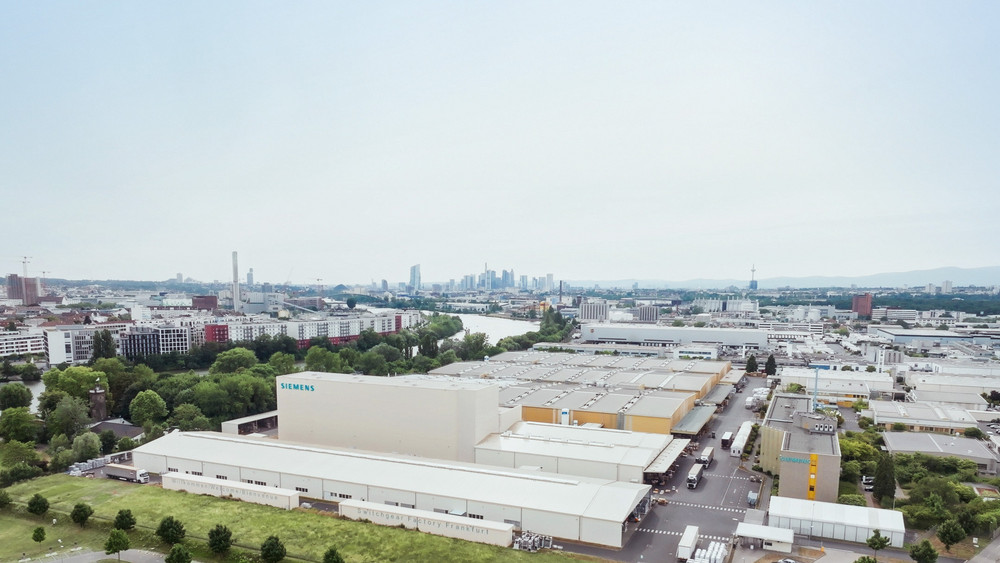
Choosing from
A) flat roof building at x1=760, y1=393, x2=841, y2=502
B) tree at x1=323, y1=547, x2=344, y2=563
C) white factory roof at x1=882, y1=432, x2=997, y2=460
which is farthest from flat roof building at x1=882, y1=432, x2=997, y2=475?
tree at x1=323, y1=547, x2=344, y2=563

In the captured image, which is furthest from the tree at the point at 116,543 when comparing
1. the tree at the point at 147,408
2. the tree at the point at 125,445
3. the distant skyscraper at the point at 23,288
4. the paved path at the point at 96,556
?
the distant skyscraper at the point at 23,288

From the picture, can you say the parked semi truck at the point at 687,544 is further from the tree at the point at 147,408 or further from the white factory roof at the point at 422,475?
the tree at the point at 147,408

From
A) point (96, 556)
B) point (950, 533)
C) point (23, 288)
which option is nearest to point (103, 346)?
point (96, 556)

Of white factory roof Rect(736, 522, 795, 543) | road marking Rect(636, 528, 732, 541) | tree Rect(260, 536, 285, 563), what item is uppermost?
tree Rect(260, 536, 285, 563)

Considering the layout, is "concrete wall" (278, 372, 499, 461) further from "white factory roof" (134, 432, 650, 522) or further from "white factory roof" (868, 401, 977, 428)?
"white factory roof" (868, 401, 977, 428)

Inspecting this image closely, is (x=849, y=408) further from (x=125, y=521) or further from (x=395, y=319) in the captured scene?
(x=395, y=319)

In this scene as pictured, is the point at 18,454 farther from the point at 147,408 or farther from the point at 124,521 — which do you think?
the point at 124,521

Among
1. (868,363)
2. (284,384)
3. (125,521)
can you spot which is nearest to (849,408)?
(868,363)
